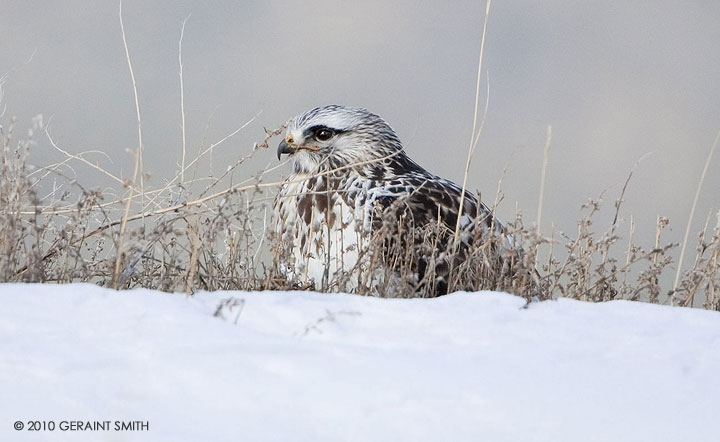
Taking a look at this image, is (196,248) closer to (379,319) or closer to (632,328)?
(379,319)

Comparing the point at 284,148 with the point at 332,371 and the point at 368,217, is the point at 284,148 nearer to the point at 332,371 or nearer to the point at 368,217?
the point at 368,217

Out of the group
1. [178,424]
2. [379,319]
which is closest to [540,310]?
[379,319]

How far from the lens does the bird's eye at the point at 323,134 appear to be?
17.7 ft

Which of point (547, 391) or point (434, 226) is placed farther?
point (434, 226)

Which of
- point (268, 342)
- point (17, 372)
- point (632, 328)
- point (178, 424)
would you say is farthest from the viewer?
point (632, 328)

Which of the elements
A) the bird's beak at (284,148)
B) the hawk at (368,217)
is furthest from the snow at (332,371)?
the bird's beak at (284,148)

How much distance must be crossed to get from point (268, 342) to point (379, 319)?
1.31 feet

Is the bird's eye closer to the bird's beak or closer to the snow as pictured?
the bird's beak

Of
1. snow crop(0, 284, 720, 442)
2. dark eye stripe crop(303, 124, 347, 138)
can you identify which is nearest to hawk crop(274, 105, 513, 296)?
dark eye stripe crop(303, 124, 347, 138)

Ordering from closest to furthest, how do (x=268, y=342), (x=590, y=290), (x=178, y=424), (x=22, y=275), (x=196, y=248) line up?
(x=178, y=424)
(x=268, y=342)
(x=196, y=248)
(x=22, y=275)
(x=590, y=290)

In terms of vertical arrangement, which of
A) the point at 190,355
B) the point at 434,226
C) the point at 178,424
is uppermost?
the point at 434,226

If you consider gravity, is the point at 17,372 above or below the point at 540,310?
below

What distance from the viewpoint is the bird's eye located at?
5.41m

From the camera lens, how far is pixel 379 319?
2773 millimetres
